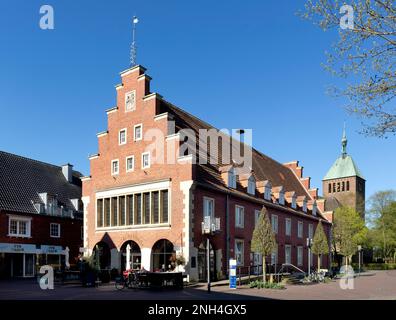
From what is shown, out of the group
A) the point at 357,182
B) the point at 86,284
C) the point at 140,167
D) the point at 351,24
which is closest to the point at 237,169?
the point at 140,167

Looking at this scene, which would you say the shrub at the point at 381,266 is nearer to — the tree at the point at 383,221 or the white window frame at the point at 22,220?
the tree at the point at 383,221

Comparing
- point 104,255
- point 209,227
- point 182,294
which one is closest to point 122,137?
point 104,255

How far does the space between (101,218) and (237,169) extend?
1346cm

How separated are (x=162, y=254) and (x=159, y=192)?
184 inches

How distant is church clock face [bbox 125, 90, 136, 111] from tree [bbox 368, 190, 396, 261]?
54450 mm

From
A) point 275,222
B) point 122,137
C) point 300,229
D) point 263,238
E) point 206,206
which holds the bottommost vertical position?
point 300,229

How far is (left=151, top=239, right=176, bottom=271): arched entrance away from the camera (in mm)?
32031

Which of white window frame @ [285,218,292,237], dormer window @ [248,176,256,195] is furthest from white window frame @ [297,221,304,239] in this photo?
dormer window @ [248,176,256,195]

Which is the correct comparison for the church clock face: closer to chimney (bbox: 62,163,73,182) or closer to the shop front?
the shop front

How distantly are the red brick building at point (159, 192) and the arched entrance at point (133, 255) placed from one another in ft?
0.26

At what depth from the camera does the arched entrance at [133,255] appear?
34.0m

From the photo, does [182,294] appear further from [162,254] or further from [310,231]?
[310,231]

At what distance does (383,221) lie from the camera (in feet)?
243

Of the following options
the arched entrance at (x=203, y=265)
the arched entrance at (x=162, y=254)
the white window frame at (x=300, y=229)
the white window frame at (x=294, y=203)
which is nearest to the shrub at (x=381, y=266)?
the white window frame at (x=300, y=229)
